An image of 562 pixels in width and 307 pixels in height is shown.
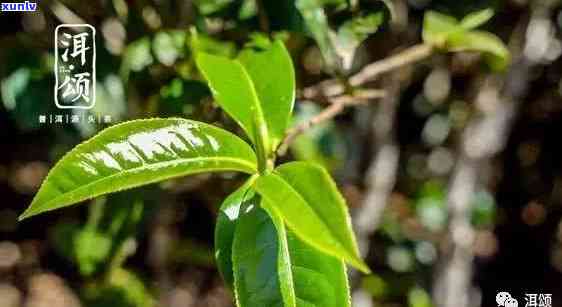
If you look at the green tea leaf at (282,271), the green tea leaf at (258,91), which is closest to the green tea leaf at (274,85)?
the green tea leaf at (258,91)

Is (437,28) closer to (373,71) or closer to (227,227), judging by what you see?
(373,71)

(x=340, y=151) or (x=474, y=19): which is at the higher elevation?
(x=474, y=19)

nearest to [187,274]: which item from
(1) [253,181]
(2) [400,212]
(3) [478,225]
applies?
(2) [400,212]

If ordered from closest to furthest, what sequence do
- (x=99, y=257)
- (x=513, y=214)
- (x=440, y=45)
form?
(x=440, y=45)
(x=99, y=257)
(x=513, y=214)

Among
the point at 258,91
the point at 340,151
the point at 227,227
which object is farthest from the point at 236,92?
the point at 340,151

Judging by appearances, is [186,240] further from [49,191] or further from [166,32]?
[49,191]

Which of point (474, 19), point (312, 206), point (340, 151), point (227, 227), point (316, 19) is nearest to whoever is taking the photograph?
point (312, 206)
